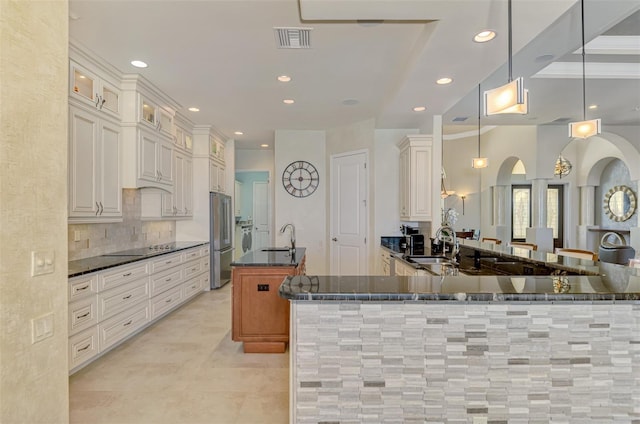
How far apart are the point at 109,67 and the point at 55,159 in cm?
241

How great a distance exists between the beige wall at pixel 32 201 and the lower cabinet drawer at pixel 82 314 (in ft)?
4.15

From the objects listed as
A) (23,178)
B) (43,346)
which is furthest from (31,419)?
(23,178)

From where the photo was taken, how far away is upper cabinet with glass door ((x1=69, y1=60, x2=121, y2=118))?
290cm

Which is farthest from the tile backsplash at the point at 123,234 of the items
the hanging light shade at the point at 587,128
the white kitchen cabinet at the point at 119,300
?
the hanging light shade at the point at 587,128

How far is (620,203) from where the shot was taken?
28.1ft

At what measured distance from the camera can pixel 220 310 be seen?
4.52m

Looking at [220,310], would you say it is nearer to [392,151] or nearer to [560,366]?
[392,151]

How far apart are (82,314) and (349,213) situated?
12.4 ft

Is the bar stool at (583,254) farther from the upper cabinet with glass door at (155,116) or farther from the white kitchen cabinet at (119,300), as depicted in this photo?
the upper cabinet with glass door at (155,116)

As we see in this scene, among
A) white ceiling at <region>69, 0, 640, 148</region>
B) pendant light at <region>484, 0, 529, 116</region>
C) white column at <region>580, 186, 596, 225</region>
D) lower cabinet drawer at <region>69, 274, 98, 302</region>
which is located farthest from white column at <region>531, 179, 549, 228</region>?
lower cabinet drawer at <region>69, 274, 98, 302</region>

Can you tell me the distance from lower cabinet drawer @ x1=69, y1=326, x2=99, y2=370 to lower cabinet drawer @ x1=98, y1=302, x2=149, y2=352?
0.07 meters

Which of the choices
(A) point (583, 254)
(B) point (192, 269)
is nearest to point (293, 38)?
(B) point (192, 269)

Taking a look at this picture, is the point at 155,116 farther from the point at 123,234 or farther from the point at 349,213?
the point at 349,213

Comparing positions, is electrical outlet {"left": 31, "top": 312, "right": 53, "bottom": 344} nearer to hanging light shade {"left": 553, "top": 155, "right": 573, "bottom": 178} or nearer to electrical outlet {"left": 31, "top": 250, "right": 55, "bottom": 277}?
electrical outlet {"left": 31, "top": 250, "right": 55, "bottom": 277}
